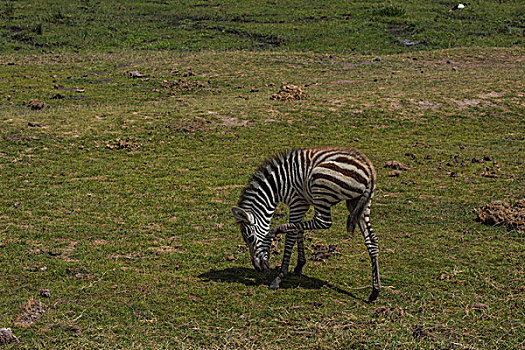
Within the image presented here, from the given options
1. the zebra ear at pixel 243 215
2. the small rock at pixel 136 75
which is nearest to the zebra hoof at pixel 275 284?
the zebra ear at pixel 243 215

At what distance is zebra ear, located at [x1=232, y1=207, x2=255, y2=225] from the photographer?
8.43 meters

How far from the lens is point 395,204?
13.4 m

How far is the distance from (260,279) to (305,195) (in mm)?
1803

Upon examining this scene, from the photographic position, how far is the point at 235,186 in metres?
14.8

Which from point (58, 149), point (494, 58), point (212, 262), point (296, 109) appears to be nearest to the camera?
point (212, 262)

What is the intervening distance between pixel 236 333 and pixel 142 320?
1.49 m

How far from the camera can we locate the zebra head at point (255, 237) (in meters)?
8.54

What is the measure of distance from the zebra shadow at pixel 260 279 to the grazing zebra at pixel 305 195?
28cm

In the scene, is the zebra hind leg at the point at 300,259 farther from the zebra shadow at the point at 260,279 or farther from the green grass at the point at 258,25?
the green grass at the point at 258,25

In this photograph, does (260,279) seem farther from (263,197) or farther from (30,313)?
(30,313)

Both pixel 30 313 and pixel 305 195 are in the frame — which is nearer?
pixel 30 313

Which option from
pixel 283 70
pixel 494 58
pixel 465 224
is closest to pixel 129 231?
pixel 465 224

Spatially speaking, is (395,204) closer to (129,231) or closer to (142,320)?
(129,231)

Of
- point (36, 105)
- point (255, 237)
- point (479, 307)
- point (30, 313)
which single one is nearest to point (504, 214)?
point (479, 307)
